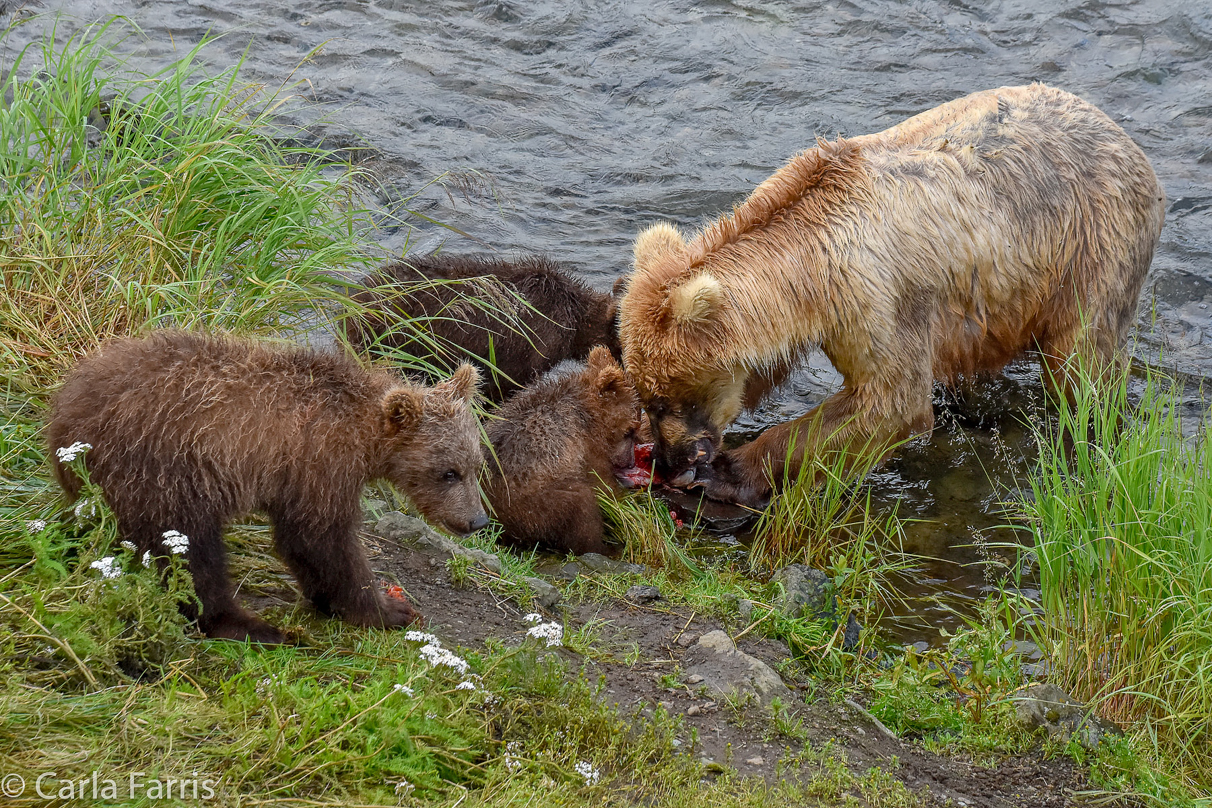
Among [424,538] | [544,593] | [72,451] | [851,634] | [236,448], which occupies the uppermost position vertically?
[72,451]

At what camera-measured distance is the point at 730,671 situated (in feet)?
14.5

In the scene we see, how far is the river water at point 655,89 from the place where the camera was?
9406 millimetres

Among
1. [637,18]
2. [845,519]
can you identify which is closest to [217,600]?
[845,519]

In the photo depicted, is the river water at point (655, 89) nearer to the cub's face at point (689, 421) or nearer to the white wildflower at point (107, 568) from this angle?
the cub's face at point (689, 421)

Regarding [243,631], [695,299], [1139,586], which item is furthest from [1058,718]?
[243,631]

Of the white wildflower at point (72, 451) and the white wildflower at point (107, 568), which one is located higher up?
the white wildflower at point (72, 451)

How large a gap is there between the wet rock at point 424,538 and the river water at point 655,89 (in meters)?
3.31

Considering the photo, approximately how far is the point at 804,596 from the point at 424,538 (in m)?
1.80

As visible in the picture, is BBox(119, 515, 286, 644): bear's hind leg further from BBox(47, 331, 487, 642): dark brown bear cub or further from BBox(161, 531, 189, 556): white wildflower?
BBox(161, 531, 189, 556): white wildflower

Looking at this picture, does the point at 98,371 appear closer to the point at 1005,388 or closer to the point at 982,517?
the point at 982,517

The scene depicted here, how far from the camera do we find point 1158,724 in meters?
4.37

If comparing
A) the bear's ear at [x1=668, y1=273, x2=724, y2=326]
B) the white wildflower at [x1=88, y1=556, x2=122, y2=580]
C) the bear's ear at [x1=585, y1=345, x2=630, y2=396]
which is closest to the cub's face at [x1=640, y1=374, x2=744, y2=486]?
the bear's ear at [x1=585, y1=345, x2=630, y2=396]

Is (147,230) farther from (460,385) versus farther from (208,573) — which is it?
(208,573)

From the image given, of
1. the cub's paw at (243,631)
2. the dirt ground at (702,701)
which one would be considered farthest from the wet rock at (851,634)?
the cub's paw at (243,631)
